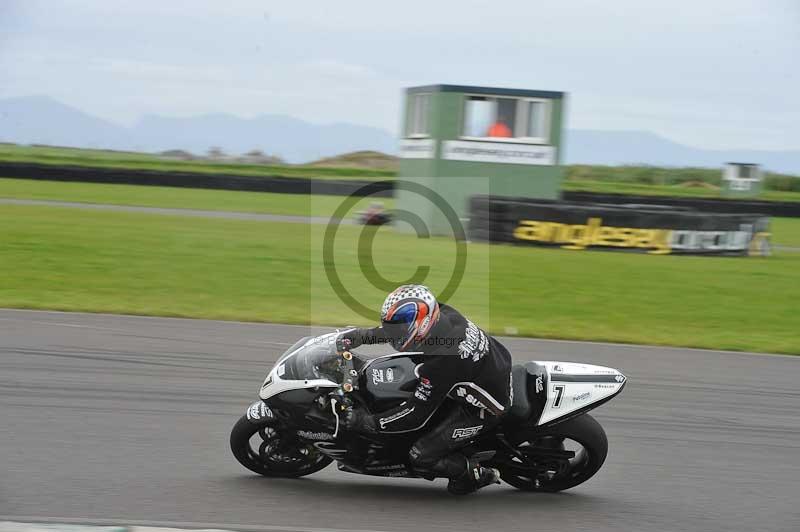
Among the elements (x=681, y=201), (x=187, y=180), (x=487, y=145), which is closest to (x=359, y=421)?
(x=487, y=145)

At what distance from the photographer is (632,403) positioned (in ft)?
26.7

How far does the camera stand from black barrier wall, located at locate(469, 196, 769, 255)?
63.0 feet

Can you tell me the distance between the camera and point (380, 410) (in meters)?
5.32

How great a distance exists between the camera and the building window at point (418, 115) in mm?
22828

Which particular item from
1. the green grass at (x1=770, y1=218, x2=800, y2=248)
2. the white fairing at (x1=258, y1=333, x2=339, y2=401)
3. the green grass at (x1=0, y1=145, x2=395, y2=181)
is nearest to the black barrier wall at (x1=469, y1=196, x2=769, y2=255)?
the green grass at (x1=770, y1=218, x2=800, y2=248)

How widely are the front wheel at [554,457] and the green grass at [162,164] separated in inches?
1421

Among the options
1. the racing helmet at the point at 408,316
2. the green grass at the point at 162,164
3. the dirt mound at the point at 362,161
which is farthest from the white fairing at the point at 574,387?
the dirt mound at the point at 362,161

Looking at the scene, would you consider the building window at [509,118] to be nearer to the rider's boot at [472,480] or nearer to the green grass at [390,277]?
the green grass at [390,277]

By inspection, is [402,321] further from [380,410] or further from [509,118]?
[509,118]

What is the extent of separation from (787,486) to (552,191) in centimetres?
1721

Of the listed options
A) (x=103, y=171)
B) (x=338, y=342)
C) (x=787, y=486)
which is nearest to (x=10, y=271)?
(x=338, y=342)

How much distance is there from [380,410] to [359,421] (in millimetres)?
170

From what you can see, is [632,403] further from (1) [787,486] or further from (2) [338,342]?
(2) [338,342]

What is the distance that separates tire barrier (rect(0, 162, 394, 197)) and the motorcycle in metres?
27.1
